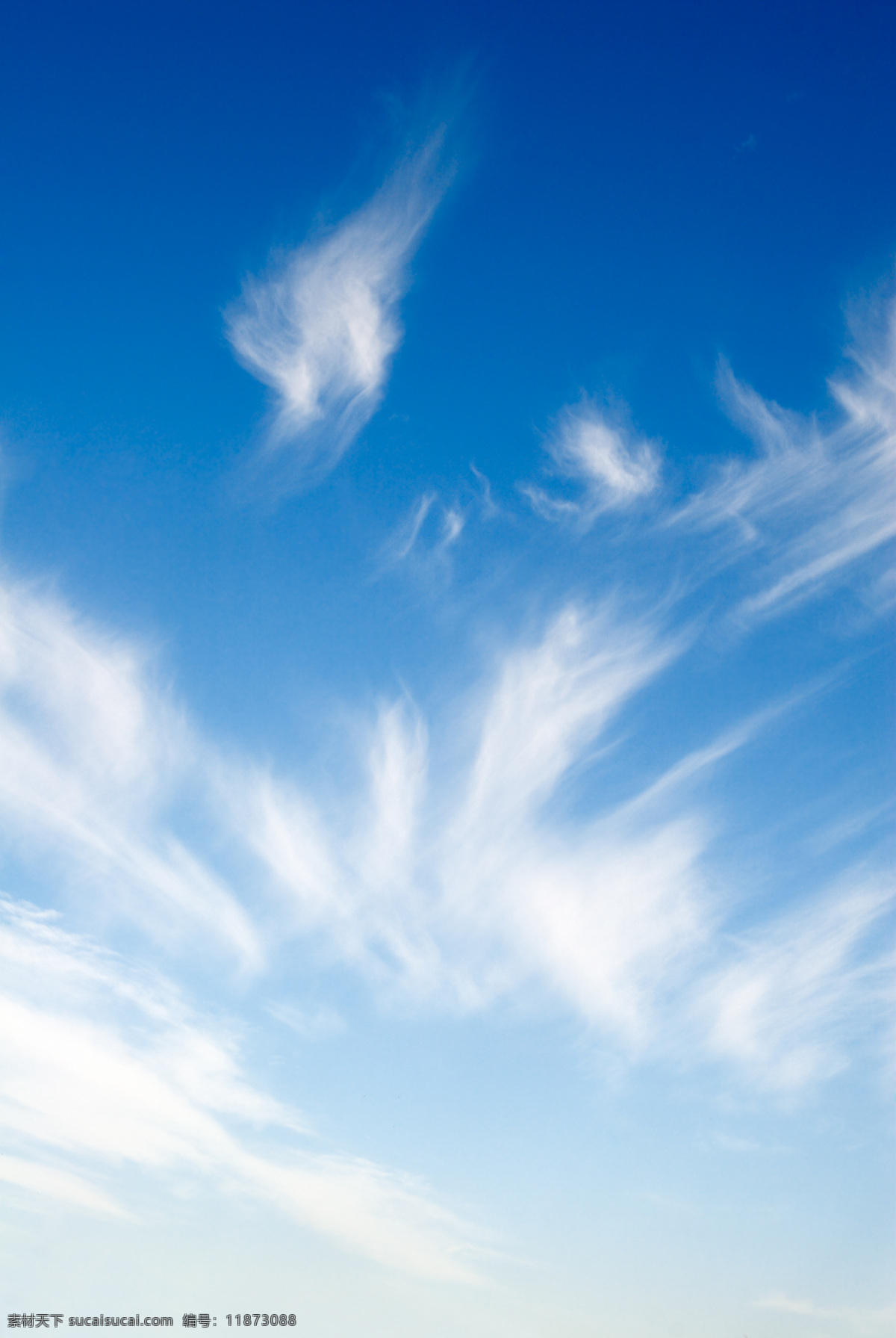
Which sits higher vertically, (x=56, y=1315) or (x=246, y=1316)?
(x=246, y=1316)

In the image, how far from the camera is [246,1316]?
73.5 metres

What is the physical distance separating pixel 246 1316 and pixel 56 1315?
15292 millimetres

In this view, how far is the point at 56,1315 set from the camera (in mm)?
69250
